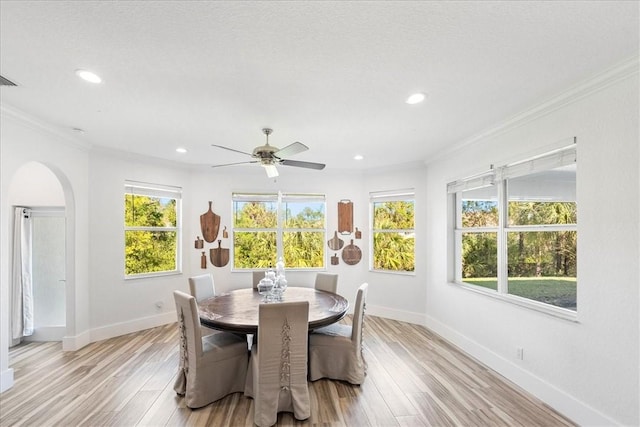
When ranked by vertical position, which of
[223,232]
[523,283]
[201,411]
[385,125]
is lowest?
[201,411]

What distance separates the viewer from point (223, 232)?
5.31 metres

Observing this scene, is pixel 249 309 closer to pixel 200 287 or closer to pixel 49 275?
pixel 200 287

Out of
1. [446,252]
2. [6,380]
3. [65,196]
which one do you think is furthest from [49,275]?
[446,252]

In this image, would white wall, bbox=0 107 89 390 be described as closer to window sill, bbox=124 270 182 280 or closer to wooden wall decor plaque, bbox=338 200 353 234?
window sill, bbox=124 270 182 280

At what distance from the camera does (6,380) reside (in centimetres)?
285

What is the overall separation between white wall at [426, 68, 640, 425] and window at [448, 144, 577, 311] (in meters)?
0.22

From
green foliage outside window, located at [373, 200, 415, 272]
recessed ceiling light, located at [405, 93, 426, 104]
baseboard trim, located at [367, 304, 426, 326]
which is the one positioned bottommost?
baseboard trim, located at [367, 304, 426, 326]

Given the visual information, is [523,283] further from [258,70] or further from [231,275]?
[231,275]

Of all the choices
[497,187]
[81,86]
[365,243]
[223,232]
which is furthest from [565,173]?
[223,232]

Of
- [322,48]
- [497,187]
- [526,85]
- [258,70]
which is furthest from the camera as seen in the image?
[497,187]

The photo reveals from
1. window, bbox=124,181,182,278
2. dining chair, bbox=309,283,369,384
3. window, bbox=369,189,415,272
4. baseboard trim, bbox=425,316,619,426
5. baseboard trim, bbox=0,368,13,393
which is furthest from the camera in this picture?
window, bbox=369,189,415,272

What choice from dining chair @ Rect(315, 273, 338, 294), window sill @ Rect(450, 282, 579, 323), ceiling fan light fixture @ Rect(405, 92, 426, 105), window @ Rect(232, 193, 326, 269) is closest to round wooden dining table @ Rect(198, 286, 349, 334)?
dining chair @ Rect(315, 273, 338, 294)

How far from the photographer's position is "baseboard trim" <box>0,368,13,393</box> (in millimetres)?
2809

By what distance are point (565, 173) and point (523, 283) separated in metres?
1.17
